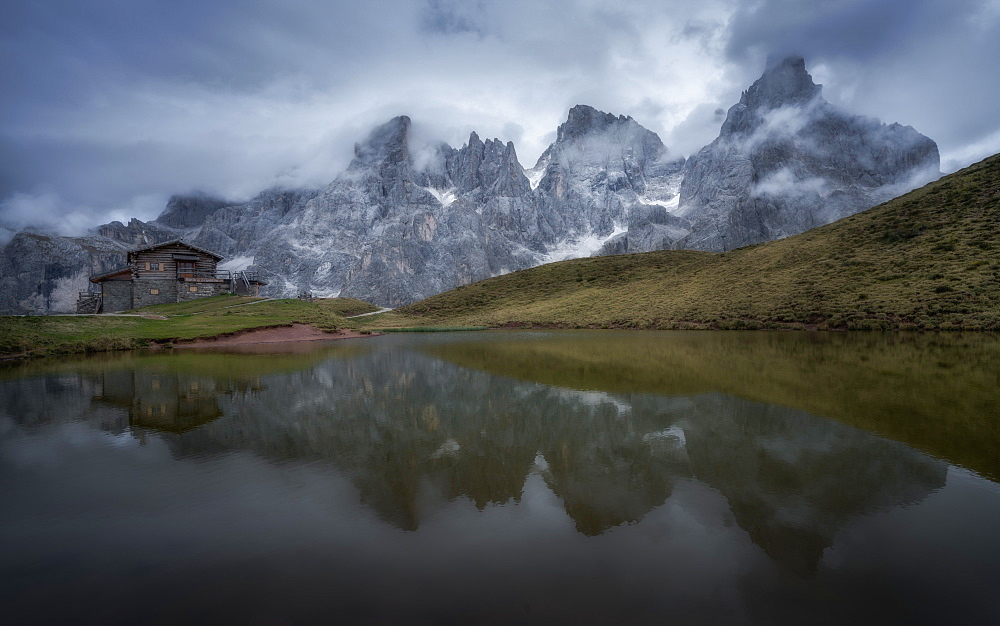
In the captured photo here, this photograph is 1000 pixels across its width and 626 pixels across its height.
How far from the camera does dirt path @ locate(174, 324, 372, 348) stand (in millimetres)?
33625

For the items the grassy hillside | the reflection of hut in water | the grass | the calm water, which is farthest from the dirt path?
the calm water

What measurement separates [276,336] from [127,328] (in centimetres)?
1045

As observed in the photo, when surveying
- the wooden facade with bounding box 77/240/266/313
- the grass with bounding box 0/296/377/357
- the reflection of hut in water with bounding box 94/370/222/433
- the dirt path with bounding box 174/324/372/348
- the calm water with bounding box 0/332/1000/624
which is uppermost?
the wooden facade with bounding box 77/240/266/313

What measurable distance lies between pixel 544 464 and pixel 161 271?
7180cm

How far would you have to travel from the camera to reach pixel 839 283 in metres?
40.0

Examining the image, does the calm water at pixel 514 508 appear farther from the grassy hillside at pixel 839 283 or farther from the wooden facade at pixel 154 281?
the wooden facade at pixel 154 281

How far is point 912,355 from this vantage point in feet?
57.2

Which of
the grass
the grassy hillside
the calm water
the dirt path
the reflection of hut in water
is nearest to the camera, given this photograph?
the calm water

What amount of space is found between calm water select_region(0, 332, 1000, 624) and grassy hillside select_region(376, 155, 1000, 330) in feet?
86.4

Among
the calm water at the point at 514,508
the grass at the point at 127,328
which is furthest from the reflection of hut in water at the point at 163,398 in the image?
the grass at the point at 127,328

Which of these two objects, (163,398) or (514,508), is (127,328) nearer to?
(163,398)

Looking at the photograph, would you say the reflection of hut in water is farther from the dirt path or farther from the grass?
the dirt path

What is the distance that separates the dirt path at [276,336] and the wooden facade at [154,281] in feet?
91.8

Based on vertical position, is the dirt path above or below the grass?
below
